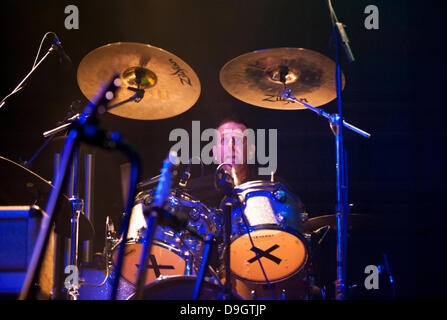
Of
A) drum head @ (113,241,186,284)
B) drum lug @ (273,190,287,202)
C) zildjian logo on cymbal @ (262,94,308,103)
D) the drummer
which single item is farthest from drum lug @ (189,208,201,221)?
zildjian logo on cymbal @ (262,94,308,103)

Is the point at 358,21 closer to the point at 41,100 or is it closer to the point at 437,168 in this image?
the point at 437,168

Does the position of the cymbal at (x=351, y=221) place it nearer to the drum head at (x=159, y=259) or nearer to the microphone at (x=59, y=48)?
the drum head at (x=159, y=259)

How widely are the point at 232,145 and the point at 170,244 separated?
58.5 inches

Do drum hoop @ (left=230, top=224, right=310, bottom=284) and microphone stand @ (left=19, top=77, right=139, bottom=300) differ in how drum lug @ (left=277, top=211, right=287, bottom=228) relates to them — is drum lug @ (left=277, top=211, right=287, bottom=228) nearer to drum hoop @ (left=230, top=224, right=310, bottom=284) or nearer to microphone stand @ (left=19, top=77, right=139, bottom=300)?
drum hoop @ (left=230, top=224, right=310, bottom=284)

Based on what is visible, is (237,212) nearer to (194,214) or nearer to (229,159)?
(194,214)

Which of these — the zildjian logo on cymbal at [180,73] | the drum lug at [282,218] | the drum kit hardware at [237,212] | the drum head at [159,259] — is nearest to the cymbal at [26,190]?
the drum kit hardware at [237,212]

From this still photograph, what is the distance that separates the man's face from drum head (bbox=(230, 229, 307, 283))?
50.4 inches

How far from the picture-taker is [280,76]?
3439mm

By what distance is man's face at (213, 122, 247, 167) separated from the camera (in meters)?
4.45

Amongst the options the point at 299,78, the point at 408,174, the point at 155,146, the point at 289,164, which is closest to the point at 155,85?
Answer: the point at 299,78

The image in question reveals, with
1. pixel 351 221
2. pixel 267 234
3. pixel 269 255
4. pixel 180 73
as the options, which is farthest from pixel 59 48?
pixel 351 221

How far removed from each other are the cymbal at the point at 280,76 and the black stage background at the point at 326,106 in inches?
35.3

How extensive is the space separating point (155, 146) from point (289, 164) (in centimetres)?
160

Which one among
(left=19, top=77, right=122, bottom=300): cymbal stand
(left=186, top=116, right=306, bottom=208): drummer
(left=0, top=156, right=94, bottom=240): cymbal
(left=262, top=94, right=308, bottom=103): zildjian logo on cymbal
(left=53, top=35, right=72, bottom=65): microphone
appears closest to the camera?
(left=19, top=77, right=122, bottom=300): cymbal stand
